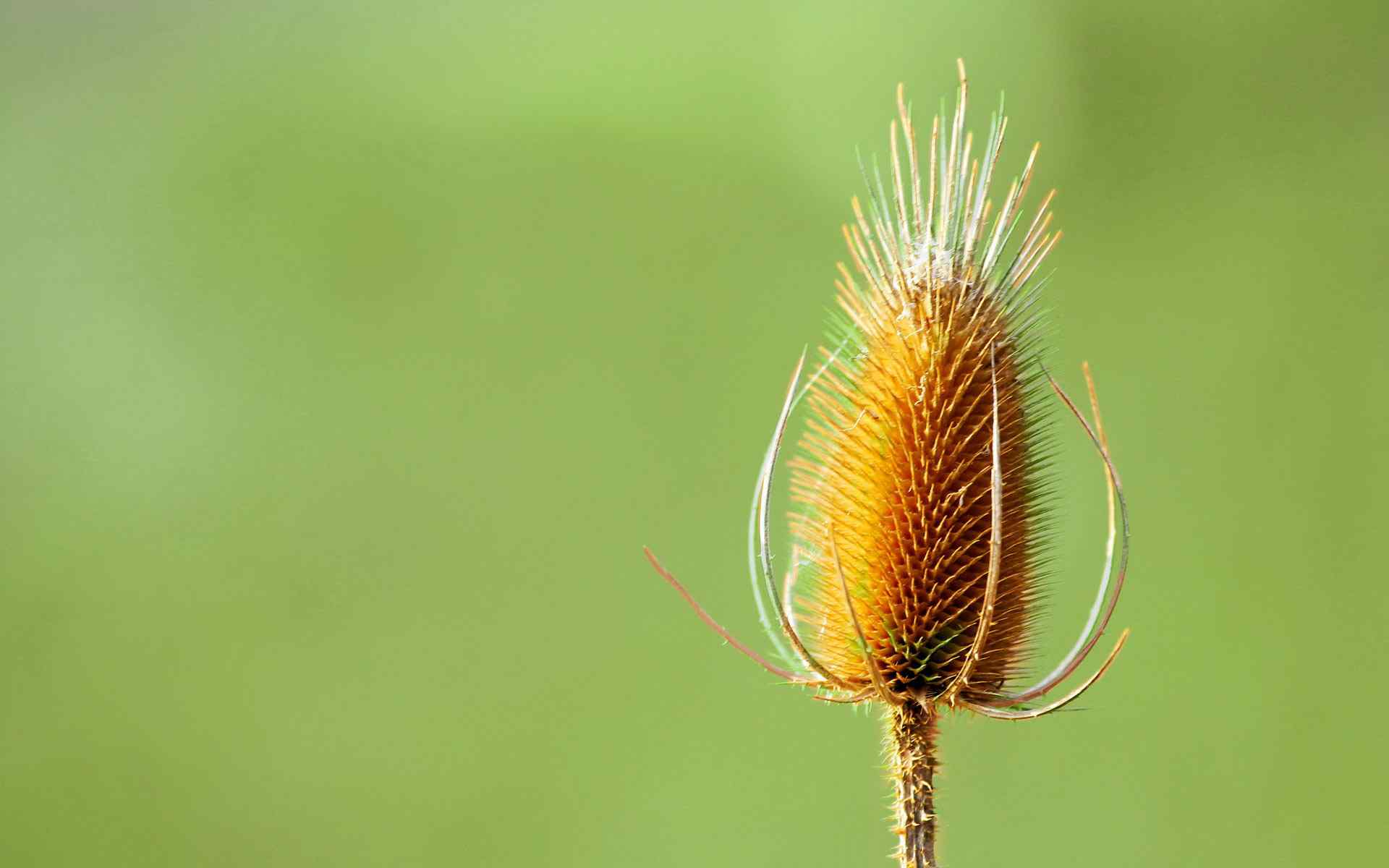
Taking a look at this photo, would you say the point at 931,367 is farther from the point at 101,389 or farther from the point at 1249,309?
the point at 101,389

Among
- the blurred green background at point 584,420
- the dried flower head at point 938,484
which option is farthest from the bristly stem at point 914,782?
the blurred green background at point 584,420

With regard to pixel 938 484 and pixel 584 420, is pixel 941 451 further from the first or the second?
pixel 584 420

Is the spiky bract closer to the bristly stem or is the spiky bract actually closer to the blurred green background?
the bristly stem

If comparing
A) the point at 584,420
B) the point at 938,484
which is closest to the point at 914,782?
the point at 938,484

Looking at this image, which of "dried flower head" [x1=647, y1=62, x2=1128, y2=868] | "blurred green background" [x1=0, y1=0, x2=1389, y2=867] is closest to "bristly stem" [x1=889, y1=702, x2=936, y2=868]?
"dried flower head" [x1=647, y1=62, x2=1128, y2=868]

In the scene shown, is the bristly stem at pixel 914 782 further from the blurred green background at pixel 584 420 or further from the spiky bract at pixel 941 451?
the blurred green background at pixel 584 420

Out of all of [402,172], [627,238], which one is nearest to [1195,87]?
[627,238]
